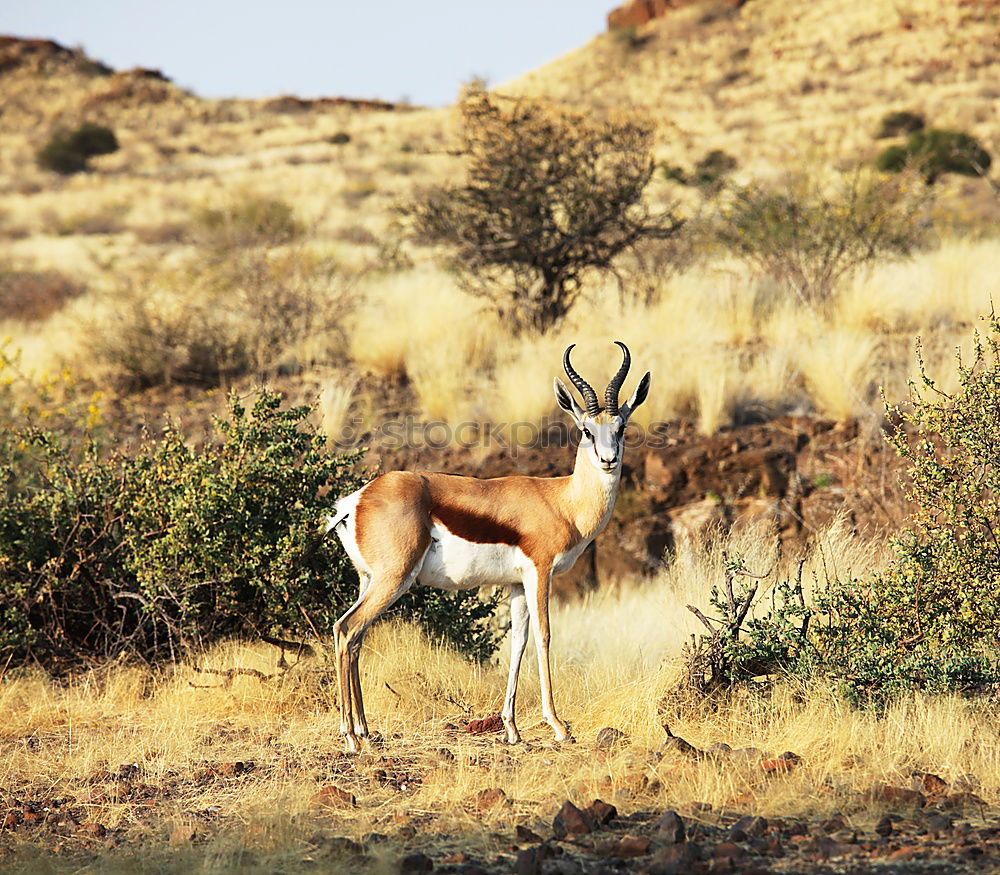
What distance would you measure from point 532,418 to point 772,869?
8497mm

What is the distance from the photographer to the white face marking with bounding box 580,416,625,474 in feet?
19.3

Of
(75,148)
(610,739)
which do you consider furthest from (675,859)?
(75,148)

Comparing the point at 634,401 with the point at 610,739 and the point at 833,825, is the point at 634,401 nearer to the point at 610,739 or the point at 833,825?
the point at 610,739

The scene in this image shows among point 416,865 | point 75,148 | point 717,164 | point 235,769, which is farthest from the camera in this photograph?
point 75,148

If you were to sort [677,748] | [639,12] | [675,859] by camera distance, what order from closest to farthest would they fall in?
1. [675,859]
2. [677,748]
3. [639,12]

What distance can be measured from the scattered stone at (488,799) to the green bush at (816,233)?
35.8ft

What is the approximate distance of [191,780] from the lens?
5730 millimetres

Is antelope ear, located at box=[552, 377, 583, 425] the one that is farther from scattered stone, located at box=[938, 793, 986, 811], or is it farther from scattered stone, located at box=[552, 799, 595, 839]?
scattered stone, located at box=[938, 793, 986, 811]

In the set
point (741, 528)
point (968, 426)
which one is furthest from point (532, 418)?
point (968, 426)

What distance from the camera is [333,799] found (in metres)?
5.17

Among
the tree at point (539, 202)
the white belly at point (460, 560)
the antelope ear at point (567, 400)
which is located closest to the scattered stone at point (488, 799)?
the white belly at point (460, 560)

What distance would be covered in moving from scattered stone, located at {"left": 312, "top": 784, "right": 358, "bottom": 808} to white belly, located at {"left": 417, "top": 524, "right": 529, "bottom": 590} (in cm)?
130

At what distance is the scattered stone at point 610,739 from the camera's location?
5883mm

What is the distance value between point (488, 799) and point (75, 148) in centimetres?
5433
